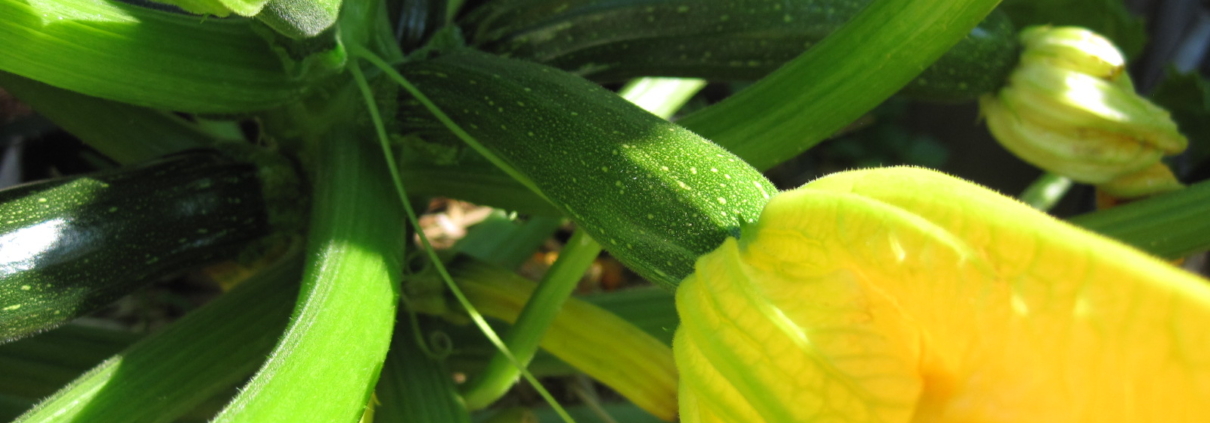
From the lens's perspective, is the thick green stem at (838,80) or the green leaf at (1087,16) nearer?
the thick green stem at (838,80)

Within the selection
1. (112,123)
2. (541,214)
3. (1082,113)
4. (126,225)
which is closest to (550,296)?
(541,214)

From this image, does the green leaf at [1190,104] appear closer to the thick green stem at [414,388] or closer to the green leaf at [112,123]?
the thick green stem at [414,388]

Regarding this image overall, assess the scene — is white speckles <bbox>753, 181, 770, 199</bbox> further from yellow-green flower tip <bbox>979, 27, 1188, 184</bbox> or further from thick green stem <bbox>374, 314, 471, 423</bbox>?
yellow-green flower tip <bbox>979, 27, 1188, 184</bbox>

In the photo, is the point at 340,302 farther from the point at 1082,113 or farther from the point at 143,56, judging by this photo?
the point at 1082,113

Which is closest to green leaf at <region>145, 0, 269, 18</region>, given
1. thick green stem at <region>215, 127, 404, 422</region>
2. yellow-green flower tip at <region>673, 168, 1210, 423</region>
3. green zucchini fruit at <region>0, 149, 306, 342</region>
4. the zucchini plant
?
the zucchini plant

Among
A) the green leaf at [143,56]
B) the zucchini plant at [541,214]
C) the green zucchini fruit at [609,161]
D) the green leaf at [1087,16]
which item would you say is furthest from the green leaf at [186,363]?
the green leaf at [1087,16]

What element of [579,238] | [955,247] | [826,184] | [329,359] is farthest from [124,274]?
[955,247]

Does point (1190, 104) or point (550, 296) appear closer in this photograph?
point (550, 296)
